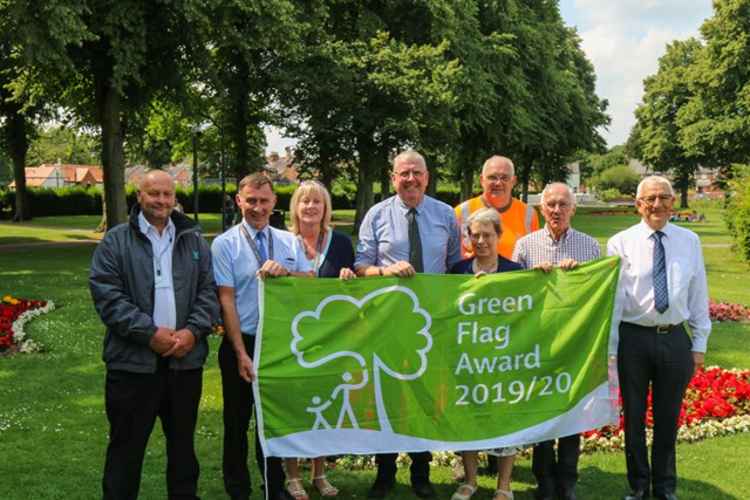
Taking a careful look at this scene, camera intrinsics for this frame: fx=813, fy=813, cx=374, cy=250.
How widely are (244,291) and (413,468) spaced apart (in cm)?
185

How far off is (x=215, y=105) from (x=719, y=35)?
3396 centimetres

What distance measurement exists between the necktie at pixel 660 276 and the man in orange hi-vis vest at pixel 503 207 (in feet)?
3.59

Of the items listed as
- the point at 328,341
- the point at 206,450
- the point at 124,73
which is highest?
the point at 124,73

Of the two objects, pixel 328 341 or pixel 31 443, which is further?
pixel 31 443

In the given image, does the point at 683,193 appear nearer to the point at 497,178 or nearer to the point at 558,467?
the point at 497,178

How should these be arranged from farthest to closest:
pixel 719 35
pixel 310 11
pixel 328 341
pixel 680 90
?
pixel 680 90, pixel 719 35, pixel 310 11, pixel 328 341

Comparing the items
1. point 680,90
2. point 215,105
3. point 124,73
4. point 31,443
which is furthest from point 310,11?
point 680,90

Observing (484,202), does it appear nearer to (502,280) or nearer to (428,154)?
(502,280)

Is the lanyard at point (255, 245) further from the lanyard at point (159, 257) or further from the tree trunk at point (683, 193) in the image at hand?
the tree trunk at point (683, 193)

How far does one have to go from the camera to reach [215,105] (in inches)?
1228

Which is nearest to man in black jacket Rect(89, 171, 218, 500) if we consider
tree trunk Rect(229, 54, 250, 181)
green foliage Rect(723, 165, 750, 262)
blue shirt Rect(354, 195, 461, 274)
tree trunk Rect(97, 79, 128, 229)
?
blue shirt Rect(354, 195, 461, 274)

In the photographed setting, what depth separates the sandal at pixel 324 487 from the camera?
5953mm

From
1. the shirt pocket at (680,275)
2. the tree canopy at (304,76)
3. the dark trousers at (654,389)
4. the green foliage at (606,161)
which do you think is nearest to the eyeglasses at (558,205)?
the shirt pocket at (680,275)

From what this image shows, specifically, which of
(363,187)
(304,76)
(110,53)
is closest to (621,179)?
(363,187)
